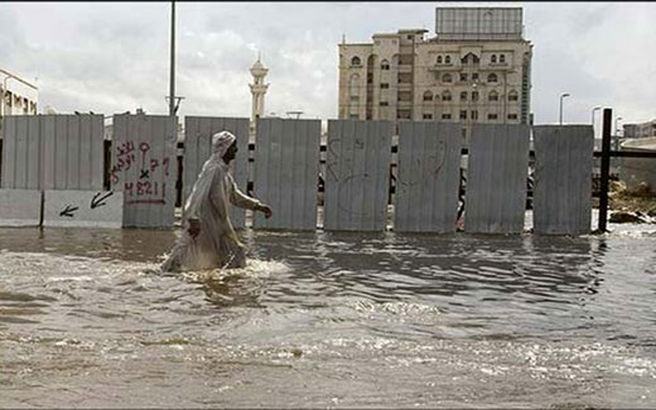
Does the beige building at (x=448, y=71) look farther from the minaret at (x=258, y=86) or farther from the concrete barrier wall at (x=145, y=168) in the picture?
the concrete barrier wall at (x=145, y=168)

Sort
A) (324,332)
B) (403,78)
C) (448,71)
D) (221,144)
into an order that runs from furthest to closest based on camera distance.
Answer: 1. (403,78)
2. (448,71)
3. (221,144)
4. (324,332)

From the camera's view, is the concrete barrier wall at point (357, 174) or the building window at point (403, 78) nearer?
the concrete barrier wall at point (357, 174)

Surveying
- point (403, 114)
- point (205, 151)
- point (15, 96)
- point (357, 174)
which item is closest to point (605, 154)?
point (357, 174)

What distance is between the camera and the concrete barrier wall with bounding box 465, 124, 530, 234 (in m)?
19.0

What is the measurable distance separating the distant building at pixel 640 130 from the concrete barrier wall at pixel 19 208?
28765 millimetres

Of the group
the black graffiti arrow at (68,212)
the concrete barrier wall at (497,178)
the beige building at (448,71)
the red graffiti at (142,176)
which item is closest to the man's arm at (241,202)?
the red graffiti at (142,176)

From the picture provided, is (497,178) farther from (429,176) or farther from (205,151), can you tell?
(205,151)

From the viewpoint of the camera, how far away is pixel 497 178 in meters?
19.0

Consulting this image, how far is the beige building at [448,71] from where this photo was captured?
391 ft

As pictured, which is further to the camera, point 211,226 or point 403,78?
point 403,78

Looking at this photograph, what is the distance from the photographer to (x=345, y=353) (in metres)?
6.97

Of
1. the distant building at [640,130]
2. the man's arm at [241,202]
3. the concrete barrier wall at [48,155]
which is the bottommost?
the man's arm at [241,202]

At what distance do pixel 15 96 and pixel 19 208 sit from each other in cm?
4371

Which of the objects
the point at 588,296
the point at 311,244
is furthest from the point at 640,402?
the point at 311,244
